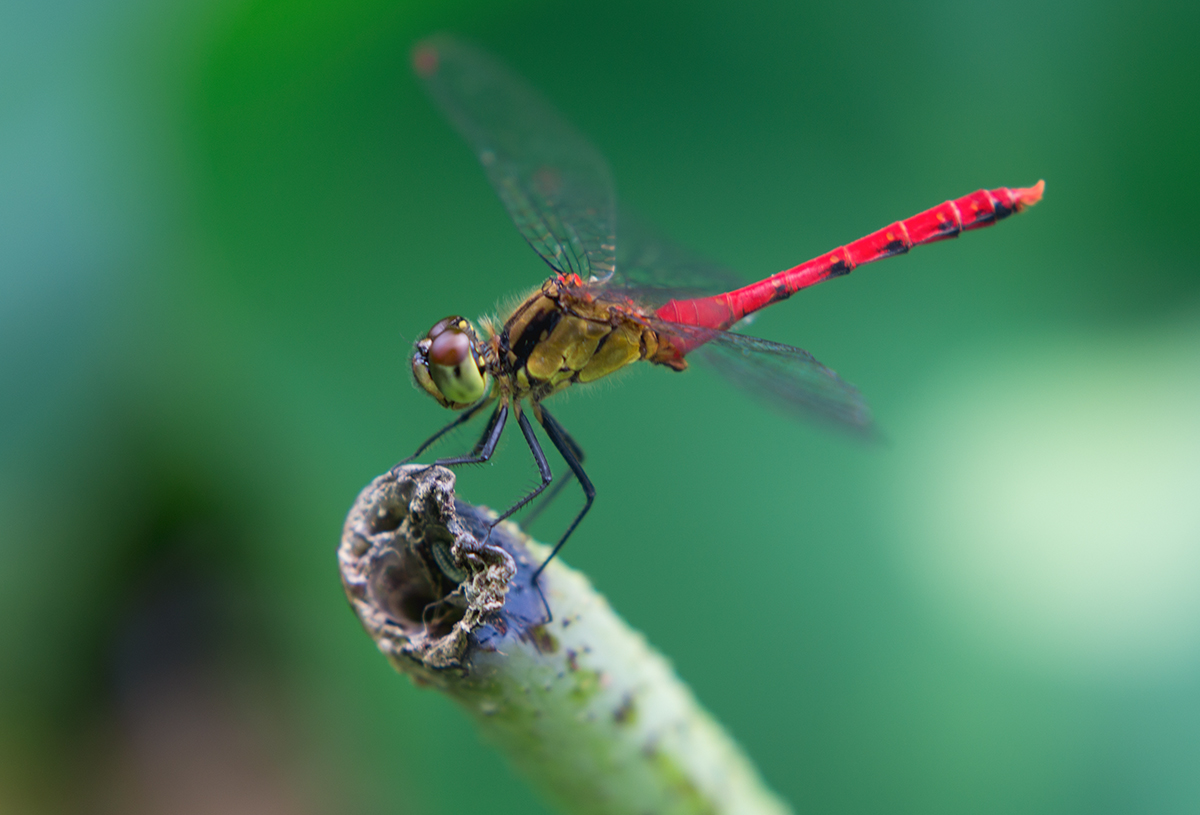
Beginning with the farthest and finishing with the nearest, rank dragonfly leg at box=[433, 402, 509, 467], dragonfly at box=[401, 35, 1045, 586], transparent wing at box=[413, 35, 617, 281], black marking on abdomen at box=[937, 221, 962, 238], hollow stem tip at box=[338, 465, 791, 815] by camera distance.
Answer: black marking on abdomen at box=[937, 221, 962, 238] → transparent wing at box=[413, 35, 617, 281] → dragonfly at box=[401, 35, 1045, 586] → dragonfly leg at box=[433, 402, 509, 467] → hollow stem tip at box=[338, 465, 791, 815]

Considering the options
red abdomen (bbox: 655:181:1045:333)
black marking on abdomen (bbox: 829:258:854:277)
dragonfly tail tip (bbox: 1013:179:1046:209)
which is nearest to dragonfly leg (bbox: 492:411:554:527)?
red abdomen (bbox: 655:181:1045:333)

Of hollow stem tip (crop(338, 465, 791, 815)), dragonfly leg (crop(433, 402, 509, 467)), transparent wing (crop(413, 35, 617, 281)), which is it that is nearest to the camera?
hollow stem tip (crop(338, 465, 791, 815))

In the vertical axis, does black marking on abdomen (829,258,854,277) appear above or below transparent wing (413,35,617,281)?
above

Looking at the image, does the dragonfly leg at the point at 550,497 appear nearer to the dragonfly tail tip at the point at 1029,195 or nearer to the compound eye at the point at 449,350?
the compound eye at the point at 449,350

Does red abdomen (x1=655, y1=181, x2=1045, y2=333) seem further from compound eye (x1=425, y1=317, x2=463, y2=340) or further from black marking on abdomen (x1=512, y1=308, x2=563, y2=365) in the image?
compound eye (x1=425, y1=317, x2=463, y2=340)

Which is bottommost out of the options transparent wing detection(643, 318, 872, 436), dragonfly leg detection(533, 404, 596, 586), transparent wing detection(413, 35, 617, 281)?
dragonfly leg detection(533, 404, 596, 586)

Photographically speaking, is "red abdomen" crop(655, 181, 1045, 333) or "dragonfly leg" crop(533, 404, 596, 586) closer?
"dragonfly leg" crop(533, 404, 596, 586)

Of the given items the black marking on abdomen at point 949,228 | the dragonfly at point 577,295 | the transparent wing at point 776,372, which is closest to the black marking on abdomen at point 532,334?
the dragonfly at point 577,295
